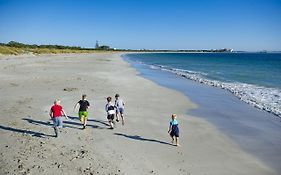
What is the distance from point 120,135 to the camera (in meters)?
13.0

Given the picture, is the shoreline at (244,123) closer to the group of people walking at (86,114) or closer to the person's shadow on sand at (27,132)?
the group of people walking at (86,114)

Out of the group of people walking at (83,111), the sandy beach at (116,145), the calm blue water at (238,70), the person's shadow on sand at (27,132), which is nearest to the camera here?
the sandy beach at (116,145)

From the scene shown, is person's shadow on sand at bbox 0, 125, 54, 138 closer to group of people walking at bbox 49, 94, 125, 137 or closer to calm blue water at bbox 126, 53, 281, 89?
group of people walking at bbox 49, 94, 125, 137

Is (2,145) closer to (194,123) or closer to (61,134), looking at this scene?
(61,134)

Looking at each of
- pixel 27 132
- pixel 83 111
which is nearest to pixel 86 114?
pixel 83 111

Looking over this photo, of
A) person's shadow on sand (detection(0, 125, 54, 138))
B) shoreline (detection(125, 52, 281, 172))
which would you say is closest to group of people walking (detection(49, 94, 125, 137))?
person's shadow on sand (detection(0, 125, 54, 138))

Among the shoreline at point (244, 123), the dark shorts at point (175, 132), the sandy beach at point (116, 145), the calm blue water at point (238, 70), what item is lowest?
the calm blue water at point (238, 70)

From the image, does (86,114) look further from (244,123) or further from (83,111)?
(244,123)

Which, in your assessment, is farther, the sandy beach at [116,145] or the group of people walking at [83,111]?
the group of people walking at [83,111]

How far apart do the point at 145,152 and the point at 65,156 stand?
280 cm

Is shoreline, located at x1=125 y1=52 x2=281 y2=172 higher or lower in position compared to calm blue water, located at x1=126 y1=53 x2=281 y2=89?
higher

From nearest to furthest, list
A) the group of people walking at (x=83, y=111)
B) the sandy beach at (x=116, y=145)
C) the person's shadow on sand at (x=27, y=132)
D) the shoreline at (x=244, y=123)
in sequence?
the sandy beach at (x=116, y=145) → the shoreline at (x=244, y=123) → the group of people walking at (x=83, y=111) → the person's shadow on sand at (x=27, y=132)

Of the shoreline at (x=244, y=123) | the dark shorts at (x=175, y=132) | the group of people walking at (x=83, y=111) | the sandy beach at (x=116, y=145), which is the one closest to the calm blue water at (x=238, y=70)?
the shoreline at (x=244, y=123)

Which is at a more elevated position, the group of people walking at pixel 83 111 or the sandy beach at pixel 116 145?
the group of people walking at pixel 83 111
